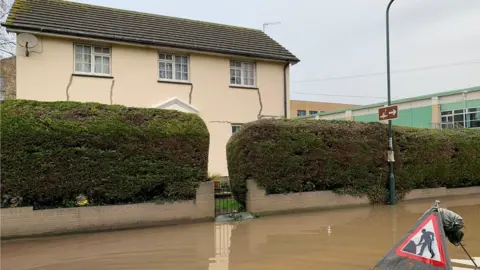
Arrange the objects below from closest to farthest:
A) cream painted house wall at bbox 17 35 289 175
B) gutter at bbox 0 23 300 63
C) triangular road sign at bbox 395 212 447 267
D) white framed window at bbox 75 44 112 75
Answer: triangular road sign at bbox 395 212 447 267 < gutter at bbox 0 23 300 63 < cream painted house wall at bbox 17 35 289 175 < white framed window at bbox 75 44 112 75

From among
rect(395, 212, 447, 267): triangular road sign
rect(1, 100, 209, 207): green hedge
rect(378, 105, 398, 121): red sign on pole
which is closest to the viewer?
rect(395, 212, 447, 267): triangular road sign

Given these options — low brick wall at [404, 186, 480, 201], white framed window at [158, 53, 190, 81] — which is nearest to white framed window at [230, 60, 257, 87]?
white framed window at [158, 53, 190, 81]

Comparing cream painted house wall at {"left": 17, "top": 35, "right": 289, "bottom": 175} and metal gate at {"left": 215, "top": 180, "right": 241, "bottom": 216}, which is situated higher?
cream painted house wall at {"left": 17, "top": 35, "right": 289, "bottom": 175}

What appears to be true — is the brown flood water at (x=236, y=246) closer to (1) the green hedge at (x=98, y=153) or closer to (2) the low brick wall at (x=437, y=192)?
(1) the green hedge at (x=98, y=153)

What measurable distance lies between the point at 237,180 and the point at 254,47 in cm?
913

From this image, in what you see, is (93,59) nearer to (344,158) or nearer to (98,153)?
(98,153)

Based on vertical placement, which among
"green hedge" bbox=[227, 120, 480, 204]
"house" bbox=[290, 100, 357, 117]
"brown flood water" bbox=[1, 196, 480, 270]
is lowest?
"brown flood water" bbox=[1, 196, 480, 270]

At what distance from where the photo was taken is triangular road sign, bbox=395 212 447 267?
4.75 meters

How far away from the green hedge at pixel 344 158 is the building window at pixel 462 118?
78.8 ft

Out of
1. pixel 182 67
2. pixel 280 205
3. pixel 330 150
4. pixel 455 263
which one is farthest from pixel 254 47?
pixel 455 263

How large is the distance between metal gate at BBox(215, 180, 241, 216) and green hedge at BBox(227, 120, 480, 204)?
0.46m

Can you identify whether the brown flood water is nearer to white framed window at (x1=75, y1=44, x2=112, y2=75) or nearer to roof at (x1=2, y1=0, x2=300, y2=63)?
white framed window at (x1=75, y1=44, x2=112, y2=75)

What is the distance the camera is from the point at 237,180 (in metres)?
11.8

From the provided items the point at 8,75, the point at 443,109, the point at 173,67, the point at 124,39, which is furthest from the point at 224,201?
the point at 443,109
